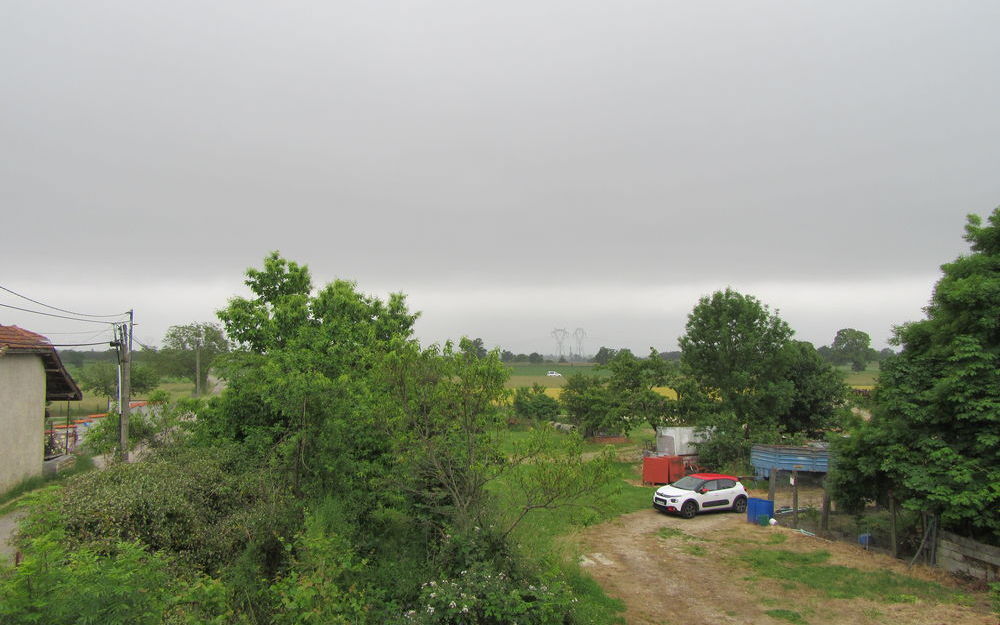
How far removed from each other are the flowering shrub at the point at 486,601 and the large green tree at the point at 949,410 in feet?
30.6

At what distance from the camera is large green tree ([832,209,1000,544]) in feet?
37.3

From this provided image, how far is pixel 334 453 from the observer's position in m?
10.8

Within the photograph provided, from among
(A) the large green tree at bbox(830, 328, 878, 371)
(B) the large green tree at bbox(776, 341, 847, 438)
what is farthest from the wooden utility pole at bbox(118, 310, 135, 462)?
(A) the large green tree at bbox(830, 328, 878, 371)

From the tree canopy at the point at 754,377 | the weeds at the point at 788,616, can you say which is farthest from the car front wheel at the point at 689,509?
the tree canopy at the point at 754,377

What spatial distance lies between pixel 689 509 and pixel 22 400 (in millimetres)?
24236

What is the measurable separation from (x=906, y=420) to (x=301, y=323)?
15.7 m

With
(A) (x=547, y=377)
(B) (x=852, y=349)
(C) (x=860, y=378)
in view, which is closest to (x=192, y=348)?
(A) (x=547, y=377)

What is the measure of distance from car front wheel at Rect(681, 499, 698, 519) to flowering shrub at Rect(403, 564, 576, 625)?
11.9m

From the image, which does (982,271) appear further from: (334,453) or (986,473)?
(334,453)

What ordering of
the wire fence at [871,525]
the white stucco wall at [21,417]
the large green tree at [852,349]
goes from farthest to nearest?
1. the large green tree at [852,349]
2. the white stucco wall at [21,417]
3. the wire fence at [871,525]

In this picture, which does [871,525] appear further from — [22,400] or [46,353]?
[46,353]

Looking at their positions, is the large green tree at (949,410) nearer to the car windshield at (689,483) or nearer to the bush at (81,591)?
the car windshield at (689,483)

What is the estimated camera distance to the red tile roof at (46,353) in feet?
61.7

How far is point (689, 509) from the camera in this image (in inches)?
742
